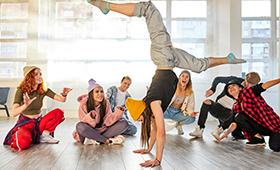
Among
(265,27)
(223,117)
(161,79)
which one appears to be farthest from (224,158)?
(265,27)

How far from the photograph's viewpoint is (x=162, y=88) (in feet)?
6.46

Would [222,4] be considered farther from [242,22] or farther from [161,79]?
[161,79]

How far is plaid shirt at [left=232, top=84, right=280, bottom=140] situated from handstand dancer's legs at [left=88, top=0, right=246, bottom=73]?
2.28 ft

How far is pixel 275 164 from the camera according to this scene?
1.95 metres

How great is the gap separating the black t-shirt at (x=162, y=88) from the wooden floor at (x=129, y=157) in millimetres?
476

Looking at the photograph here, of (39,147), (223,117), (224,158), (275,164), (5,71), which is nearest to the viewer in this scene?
(275,164)

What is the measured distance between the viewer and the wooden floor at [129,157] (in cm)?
187

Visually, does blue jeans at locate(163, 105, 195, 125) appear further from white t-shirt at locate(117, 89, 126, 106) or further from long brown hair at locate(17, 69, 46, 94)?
long brown hair at locate(17, 69, 46, 94)

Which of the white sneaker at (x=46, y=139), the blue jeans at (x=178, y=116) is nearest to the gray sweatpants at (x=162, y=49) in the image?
the white sneaker at (x=46, y=139)

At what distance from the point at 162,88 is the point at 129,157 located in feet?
2.13

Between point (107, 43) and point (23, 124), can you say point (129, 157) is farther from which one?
point (107, 43)

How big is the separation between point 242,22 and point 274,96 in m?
1.76

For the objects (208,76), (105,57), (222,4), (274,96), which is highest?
(222,4)

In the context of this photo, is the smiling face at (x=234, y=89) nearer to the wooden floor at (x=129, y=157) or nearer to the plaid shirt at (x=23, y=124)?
the wooden floor at (x=129, y=157)
